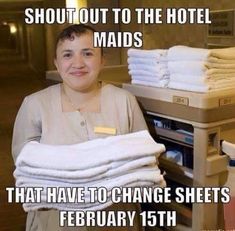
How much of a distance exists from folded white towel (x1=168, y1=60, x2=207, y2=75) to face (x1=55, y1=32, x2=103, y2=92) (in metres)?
0.20

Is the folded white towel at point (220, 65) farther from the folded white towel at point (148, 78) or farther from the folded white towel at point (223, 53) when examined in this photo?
the folded white towel at point (148, 78)

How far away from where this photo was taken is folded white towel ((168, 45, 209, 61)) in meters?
0.89

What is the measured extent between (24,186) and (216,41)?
1.69 m

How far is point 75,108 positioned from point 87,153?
19 centimetres

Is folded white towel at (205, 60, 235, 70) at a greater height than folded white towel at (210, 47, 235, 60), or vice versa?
folded white towel at (210, 47, 235, 60)

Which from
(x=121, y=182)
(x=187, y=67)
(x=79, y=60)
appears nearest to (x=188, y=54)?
(x=187, y=67)

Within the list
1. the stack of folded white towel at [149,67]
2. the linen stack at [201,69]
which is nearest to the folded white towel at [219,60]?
A: the linen stack at [201,69]

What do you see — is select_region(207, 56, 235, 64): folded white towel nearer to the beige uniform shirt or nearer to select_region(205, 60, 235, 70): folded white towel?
select_region(205, 60, 235, 70): folded white towel

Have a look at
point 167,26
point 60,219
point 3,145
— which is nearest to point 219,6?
point 167,26

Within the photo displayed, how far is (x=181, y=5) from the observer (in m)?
2.38

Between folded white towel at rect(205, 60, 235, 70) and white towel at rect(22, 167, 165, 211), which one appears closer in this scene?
white towel at rect(22, 167, 165, 211)

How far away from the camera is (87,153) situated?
772 millimetres

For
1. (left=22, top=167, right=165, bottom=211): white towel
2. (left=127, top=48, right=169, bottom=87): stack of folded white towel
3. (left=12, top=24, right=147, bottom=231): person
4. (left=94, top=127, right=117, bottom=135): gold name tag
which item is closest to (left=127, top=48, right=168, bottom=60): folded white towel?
(left=127, top=48, right=169, bottom=87): stack of folded white towel

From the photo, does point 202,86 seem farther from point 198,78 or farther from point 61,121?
point 61,121
